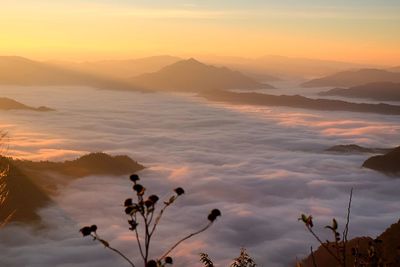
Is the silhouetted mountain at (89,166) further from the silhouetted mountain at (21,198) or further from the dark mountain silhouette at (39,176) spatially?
the silhouetted mountain at (21,198)

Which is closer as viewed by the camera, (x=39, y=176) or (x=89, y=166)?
(x=39, y=176)

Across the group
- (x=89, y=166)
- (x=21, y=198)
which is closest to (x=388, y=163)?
(x=89, y=166)

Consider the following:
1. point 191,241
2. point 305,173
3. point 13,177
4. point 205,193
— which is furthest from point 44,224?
point 305,173

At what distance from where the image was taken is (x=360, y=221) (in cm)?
11056

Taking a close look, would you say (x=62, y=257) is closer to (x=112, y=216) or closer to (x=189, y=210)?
(x=112, y=216)

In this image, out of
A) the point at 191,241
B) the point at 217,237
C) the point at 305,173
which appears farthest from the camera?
the point at 305,173

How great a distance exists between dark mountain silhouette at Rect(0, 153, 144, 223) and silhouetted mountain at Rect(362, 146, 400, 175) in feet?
246

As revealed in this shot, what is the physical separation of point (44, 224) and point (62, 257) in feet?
57.6

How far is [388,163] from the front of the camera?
524 feet

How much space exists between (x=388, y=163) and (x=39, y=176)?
10411cm

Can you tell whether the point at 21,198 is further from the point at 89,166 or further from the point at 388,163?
the point at 388,163

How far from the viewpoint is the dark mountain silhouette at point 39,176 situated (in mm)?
96062

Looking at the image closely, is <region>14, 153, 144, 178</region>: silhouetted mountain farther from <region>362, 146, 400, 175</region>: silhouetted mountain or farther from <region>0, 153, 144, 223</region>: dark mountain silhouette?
<region>362, 146, 400, 175</region>: silhouetted mountain

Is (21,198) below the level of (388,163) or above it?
below
